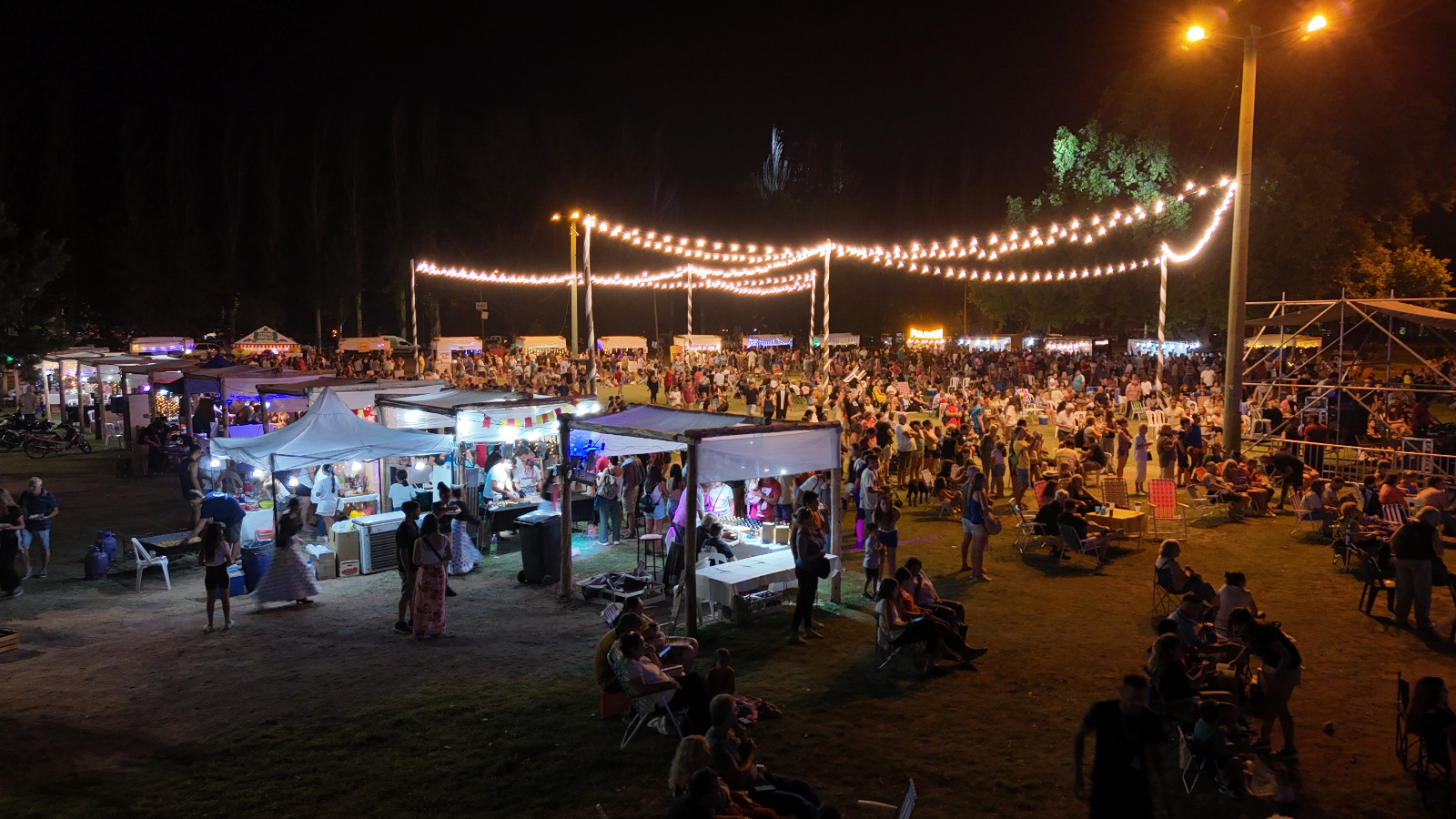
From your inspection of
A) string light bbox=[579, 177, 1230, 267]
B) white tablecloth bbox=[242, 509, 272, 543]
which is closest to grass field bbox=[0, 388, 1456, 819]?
white tablecloth bbox=[242, 509, 272, 543]

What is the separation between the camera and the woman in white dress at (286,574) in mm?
9727

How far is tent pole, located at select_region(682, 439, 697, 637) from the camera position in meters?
8.45

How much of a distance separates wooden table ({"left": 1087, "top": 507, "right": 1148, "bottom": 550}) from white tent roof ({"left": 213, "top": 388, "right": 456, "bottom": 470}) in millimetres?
9007

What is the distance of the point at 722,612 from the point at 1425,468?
12.6 meters

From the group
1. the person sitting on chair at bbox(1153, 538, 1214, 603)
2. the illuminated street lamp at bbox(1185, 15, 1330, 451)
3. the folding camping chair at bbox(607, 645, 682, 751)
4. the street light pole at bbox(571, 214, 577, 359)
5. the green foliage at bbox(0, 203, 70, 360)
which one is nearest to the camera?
the folding camping chair at bbox(607, 645, 682, 751)

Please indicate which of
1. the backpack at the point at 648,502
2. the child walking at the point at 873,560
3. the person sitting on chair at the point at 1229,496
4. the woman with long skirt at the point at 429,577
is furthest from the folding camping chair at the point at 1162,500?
the woman with long skirt at the point at 429,577

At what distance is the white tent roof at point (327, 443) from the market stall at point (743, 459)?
3.17m

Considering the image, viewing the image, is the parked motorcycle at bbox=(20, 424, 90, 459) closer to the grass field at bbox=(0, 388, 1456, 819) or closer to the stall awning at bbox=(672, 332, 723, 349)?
the grass field at bbox=(0, 388, 1456, 819)

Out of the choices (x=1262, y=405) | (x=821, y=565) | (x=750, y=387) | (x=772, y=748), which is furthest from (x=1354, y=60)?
(x=772, y=748)

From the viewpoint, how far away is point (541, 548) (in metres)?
10.6

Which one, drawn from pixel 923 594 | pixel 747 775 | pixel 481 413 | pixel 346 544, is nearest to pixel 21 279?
pixel 481 413

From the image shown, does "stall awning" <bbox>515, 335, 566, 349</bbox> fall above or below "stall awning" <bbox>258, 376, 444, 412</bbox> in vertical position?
above

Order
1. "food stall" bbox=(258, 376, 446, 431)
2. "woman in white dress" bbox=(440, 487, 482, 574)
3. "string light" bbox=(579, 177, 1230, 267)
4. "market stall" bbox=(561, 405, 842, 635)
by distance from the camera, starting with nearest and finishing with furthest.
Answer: "market stall" bbox=(561, 405, 842, 635) → "woman in white dress" bbox=(440, 487, 482, 574) → "food stall" bbox=(258, 376, 446, 431) → "string light" bbox=(579, 177, 1230, 267)

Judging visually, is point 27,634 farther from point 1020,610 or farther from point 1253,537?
point 1253,537
